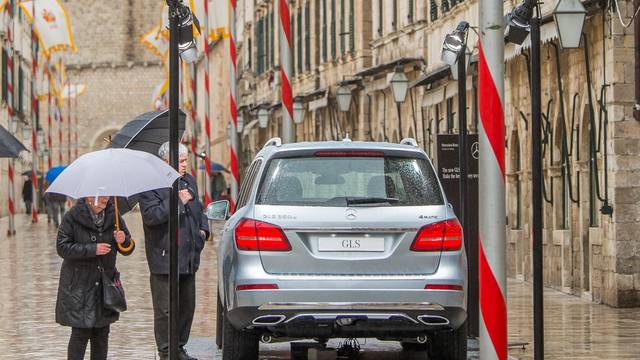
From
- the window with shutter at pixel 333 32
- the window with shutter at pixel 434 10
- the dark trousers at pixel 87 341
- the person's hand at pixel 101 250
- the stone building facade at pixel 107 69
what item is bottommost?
the dark trousers at pixel 87 341

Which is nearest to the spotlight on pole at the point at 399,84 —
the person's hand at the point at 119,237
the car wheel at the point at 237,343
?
the car wheel at the point at 237,343

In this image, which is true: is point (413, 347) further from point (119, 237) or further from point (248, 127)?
point (248, 127)

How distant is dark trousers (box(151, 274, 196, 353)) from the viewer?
12570 mm

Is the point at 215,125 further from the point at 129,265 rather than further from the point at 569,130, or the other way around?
the point at 569,130

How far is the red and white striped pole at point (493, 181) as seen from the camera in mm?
10266

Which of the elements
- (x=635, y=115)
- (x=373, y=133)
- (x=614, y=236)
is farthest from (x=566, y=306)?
(x=373, y=133)

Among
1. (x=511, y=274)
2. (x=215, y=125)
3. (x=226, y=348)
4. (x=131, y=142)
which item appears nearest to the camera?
(x=226, y=348)

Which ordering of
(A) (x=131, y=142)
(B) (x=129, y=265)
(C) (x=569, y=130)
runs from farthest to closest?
(B) (x=129, y=265)
(C) (x=569, y=130)
(A) (x=131, y=142)

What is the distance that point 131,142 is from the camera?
13289 mm

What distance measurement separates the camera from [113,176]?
10906 millimetres

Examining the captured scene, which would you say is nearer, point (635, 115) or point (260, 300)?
point (260, 300)

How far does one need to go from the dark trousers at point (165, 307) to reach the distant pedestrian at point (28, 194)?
53.0 m

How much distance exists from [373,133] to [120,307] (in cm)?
2686

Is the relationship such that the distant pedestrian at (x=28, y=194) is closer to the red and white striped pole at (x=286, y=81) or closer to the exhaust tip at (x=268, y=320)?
the red and white striped pole at (x=286, y=81)
